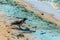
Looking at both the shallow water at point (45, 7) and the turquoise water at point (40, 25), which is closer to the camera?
the turquoise water at point (40, 25)

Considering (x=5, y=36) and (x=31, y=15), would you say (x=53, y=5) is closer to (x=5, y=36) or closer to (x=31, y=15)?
(x=31, y=15)

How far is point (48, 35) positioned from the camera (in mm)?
7121

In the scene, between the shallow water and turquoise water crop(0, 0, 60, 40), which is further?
the shallow water

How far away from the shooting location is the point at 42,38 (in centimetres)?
680

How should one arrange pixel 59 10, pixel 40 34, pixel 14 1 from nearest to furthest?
pixel 40 34 → pixel 59 10 → pixel 14 1

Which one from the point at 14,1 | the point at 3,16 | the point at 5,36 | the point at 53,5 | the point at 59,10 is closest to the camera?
the point at 5,36

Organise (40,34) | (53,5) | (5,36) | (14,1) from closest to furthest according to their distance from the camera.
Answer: (5,36) → (40,34) → (53,5) → (14,1)

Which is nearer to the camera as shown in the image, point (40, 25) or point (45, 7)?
point (40, 25)

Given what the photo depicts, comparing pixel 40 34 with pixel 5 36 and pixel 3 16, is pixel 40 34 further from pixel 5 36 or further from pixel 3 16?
pixel 3 16

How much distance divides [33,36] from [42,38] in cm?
32

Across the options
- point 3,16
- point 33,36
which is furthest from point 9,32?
point 3,16

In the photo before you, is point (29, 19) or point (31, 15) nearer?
point (29, 19)

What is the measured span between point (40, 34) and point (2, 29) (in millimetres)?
1281

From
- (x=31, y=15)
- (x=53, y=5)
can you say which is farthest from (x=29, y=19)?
(x=53, y=5)
